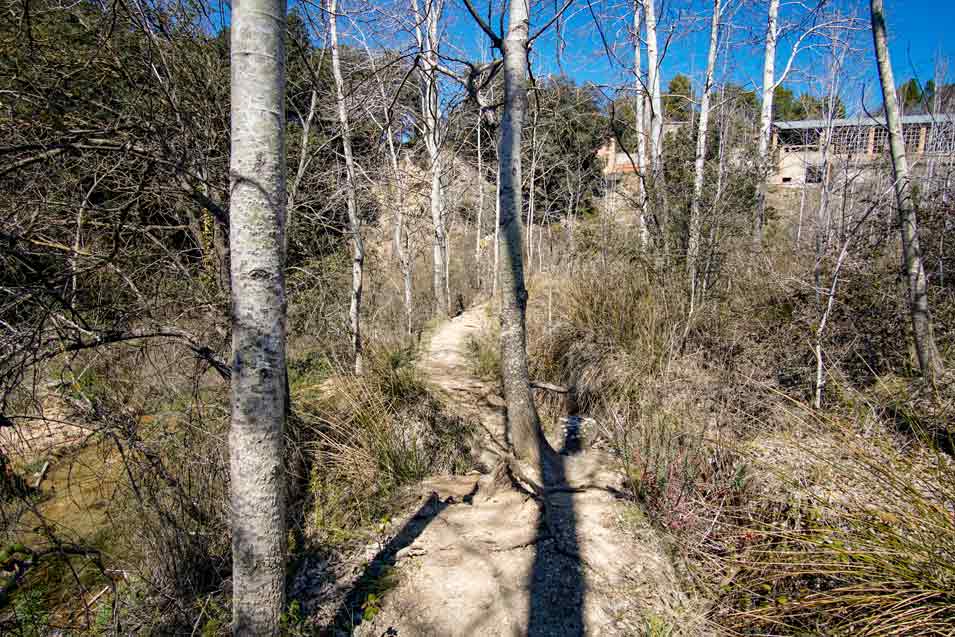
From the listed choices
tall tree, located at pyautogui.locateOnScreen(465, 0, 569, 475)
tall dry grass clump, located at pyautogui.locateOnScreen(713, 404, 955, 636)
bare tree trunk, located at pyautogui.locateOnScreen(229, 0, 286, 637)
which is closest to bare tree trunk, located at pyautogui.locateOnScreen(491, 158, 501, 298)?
tall tree, located at pyautogui.locateOnScreen(465, 0, 569, 475)

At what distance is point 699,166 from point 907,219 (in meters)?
4.41

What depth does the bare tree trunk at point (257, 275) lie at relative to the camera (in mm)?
1539

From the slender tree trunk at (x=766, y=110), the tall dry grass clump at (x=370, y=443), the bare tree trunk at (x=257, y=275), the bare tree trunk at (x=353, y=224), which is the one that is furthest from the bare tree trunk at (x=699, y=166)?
the bare tree trunk at (x=257, y=275)

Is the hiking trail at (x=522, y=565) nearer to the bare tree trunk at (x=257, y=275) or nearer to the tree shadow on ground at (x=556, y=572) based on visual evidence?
the tree shadow on ground at (x=556, y=572)

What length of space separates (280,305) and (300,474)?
239 centimetres

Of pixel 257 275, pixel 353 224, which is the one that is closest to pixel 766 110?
Answer: pixel 353 224

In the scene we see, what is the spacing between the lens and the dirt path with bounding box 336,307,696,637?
2309mm

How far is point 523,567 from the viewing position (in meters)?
2.63

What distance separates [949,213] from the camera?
495cm

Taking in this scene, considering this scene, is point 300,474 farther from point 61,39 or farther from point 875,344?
point 875,344

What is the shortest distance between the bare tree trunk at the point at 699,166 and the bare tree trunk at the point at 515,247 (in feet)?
7.10

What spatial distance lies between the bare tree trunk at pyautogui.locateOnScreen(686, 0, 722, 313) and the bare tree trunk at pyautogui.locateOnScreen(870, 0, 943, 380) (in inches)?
65.3

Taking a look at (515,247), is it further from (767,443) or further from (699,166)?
(699,166)

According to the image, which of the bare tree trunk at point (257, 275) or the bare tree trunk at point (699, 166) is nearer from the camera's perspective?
the bare tree trunk at point (257, 275)
